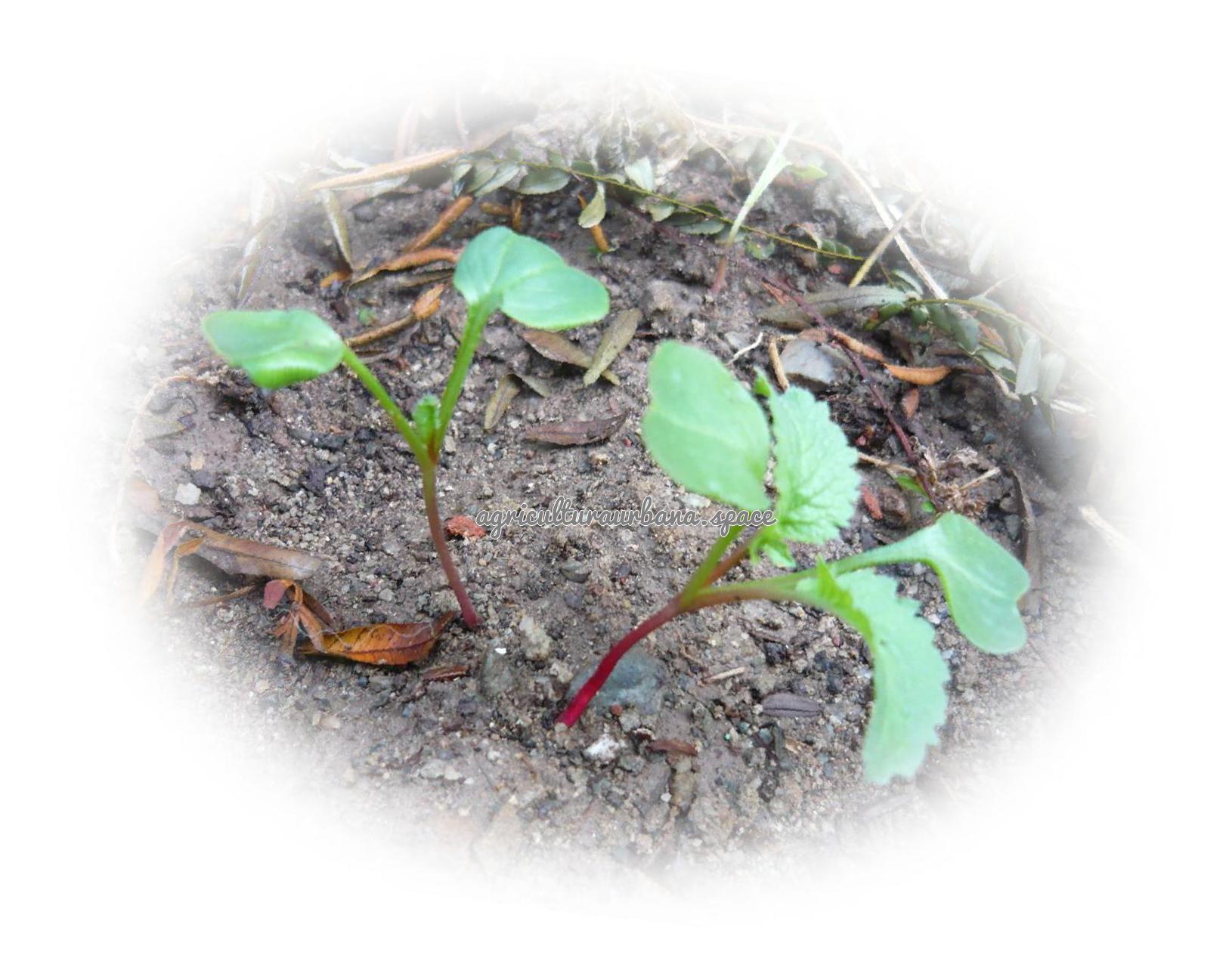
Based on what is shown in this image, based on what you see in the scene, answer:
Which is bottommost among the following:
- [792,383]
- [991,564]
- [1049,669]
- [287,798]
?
[287,798]

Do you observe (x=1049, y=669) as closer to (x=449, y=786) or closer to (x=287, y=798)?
(x=449, y=786)

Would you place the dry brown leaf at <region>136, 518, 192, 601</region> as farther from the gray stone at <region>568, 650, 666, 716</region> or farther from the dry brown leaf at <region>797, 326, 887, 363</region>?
the dry brown leaf at <region>797, 326, 887, 363</region>

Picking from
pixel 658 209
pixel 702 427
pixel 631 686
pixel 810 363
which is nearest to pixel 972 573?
pixel 702 427

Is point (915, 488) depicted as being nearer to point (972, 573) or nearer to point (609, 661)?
point (972, 573)

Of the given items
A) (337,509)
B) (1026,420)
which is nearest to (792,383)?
(1026,420)

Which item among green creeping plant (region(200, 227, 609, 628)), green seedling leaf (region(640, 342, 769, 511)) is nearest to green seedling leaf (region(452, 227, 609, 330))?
green creeping plant (region(200, 227, 609, 628))

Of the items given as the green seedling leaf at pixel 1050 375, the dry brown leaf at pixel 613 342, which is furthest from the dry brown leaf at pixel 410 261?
the green seedling leaf at pixel 1050 375
